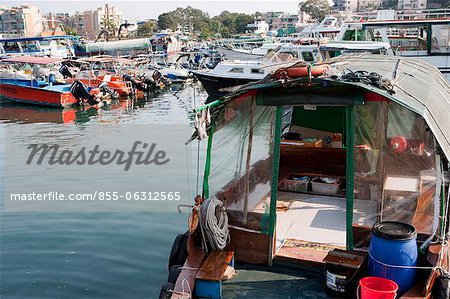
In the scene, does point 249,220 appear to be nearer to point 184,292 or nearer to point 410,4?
point 184,292

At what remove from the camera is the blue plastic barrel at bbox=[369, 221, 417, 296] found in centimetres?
484

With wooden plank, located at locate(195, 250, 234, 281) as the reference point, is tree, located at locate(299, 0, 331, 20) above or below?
above

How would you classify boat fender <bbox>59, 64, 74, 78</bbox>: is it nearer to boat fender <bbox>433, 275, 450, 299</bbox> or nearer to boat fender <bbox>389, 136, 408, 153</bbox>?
boat fender <bbox>389, 136, 408, 153</bbox>

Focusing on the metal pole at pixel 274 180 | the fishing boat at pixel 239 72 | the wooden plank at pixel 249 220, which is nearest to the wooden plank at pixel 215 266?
the wooden plank at pixel 249 220

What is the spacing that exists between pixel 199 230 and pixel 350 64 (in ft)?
12.6

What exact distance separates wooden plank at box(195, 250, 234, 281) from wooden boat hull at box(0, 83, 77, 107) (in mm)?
22169

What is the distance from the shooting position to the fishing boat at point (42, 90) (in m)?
25.9

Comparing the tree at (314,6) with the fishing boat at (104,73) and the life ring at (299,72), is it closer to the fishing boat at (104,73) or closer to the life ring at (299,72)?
the fishing boat at (104,73)

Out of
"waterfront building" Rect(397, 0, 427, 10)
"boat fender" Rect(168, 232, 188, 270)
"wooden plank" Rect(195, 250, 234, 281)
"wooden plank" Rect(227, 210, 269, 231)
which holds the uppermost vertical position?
"waterfront building" Rect(397, 0, 427, 10)

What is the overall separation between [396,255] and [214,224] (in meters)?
2.02

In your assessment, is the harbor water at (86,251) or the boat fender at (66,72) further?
the boat fender at (66,72)

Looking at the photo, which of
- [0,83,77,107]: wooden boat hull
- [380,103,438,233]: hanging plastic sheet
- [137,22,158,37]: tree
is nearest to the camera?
[380,103,438,233]: hanging plastic sheet

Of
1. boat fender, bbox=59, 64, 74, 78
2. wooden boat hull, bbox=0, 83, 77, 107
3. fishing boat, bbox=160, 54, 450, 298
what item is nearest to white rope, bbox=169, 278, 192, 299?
fishing boat, bbox=160, 54, 450, 298

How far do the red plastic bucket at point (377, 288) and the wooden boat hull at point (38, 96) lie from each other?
2358cm
